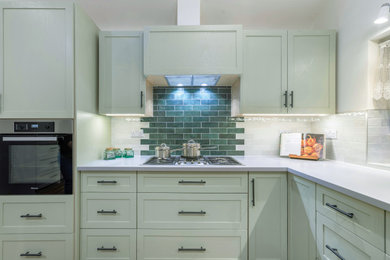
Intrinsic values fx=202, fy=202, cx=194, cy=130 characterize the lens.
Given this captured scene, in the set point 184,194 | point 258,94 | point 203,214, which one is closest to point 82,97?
point 184,194

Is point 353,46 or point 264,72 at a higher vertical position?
point 353,46

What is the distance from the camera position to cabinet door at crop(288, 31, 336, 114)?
195 cm

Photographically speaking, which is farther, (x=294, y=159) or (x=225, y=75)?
(x=294, y=159)

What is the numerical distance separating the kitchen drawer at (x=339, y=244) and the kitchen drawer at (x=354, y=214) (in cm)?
→ 3

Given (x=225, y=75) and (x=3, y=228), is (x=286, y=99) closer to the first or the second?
(x=225, y=75)

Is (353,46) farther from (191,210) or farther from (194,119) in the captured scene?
(191,210)

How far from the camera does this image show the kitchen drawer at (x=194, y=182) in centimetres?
171

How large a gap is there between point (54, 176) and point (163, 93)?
134 cm

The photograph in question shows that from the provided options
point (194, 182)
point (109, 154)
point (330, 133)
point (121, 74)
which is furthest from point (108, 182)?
point (330, 133)

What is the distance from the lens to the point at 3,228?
1654mm

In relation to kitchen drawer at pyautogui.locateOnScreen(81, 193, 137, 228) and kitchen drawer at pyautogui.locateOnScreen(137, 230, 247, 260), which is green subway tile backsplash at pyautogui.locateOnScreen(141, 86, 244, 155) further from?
kitchen drawer at pyautogui.locateOnScreen(137, 230, 247, 260)

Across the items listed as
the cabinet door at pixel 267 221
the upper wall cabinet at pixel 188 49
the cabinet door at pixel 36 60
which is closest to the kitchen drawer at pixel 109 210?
the cabinet door at pixel 36 60

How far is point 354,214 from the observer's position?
3.43 feet

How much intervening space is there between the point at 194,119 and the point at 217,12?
1.24 metres
